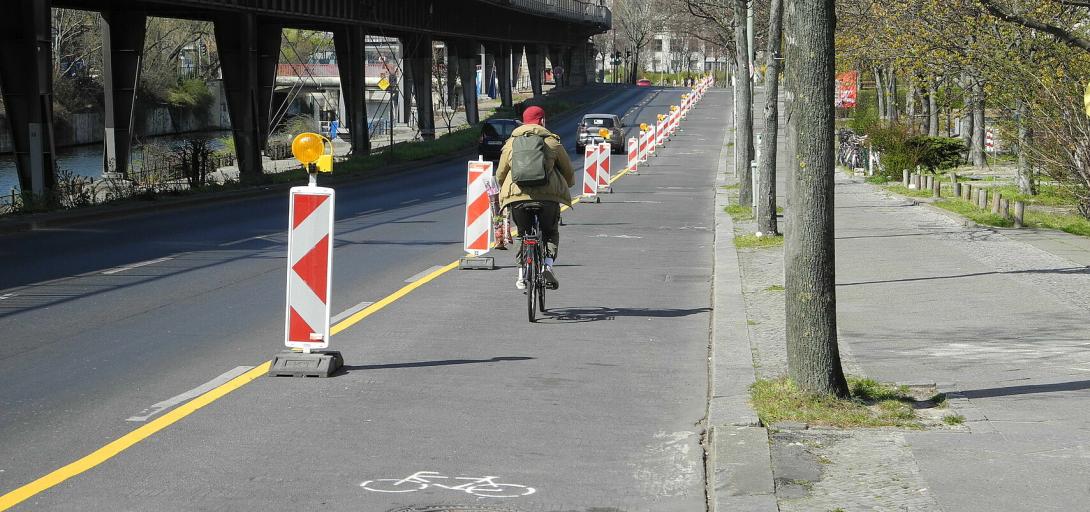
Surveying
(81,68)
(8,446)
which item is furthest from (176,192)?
(81,68)

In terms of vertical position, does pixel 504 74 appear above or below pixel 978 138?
above

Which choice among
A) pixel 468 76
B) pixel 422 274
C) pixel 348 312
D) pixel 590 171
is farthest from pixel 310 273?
pixel 468 76

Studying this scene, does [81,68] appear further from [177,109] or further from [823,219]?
[823,219]

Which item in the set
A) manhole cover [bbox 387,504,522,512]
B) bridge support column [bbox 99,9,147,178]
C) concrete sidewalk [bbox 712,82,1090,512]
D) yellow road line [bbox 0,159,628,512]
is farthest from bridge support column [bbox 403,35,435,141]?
manhole cover [bbox 387,504,522,512]

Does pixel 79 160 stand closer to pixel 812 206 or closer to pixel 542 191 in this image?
pixel 542 191

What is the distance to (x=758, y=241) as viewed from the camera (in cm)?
1770

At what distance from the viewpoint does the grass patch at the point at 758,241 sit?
682 inches

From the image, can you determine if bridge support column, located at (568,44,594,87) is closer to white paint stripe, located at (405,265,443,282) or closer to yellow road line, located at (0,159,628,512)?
white paint stripe, located at (405,265,443,282)

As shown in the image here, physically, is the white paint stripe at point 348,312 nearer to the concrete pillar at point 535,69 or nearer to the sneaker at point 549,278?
the sneaker at point 549,278

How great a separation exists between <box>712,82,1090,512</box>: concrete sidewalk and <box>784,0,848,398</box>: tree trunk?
0.55 meters

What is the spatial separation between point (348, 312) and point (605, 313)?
229 centimetres

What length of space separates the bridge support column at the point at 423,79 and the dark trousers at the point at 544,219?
51724 mm

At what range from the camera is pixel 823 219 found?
24.8 feet

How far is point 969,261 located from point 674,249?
14.4 feet
